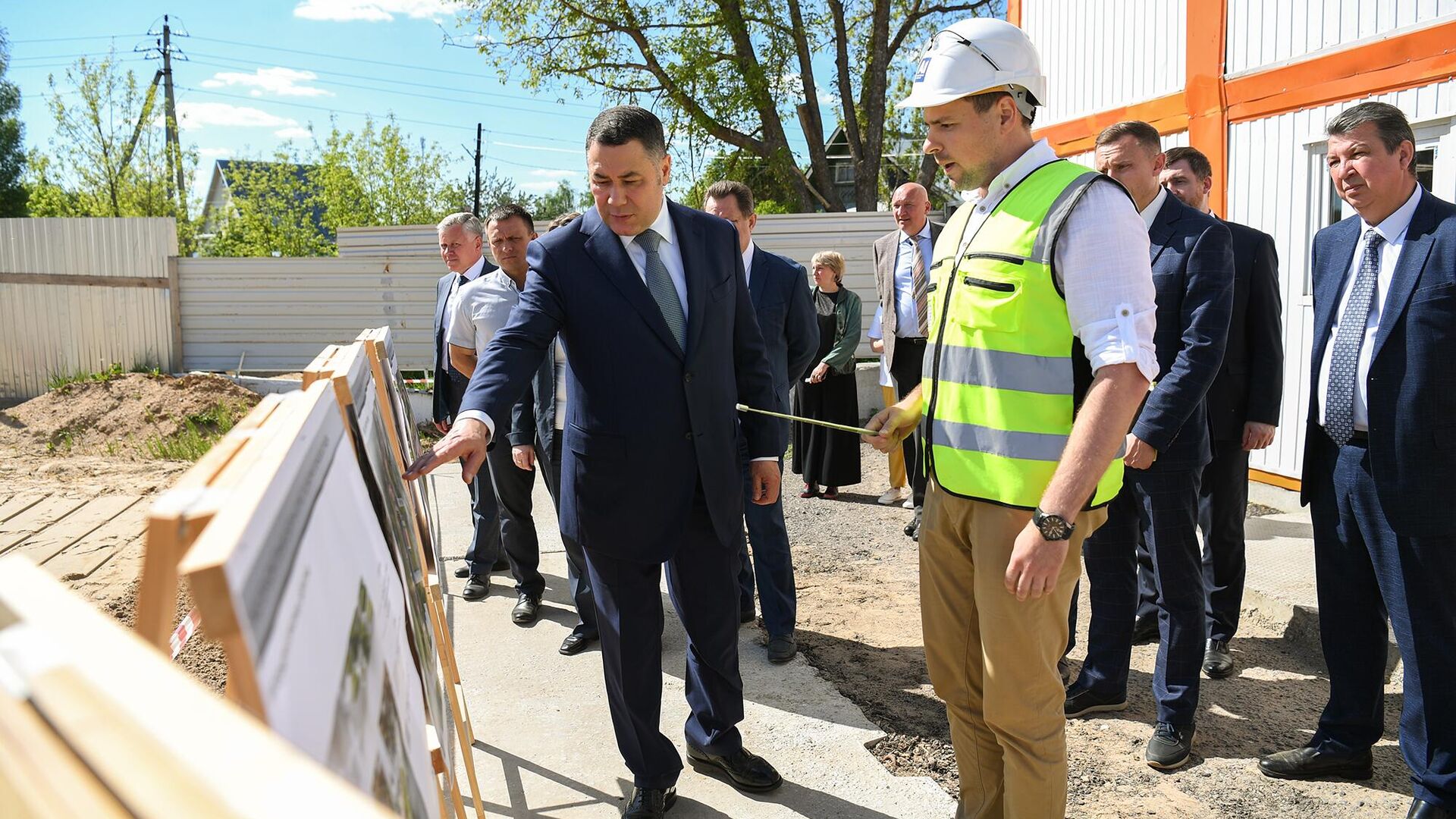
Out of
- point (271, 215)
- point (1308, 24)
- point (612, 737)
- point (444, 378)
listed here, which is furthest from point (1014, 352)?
point (271, 215)

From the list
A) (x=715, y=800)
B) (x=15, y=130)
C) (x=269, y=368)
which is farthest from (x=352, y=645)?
(x=15, y=130)

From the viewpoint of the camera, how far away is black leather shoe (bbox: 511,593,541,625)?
519 centimetres

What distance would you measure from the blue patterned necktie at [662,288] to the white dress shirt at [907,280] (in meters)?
3.82

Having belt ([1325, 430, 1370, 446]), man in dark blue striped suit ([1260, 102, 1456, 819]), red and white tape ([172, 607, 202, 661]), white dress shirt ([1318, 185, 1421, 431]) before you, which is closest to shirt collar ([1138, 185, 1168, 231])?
man in dark blue striped suit ([1260, 102, 1456, 819])

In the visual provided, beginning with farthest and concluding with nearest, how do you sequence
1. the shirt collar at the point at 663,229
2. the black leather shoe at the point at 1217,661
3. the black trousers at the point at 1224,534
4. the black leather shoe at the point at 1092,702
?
the black trousers at the point at 1224,534 < the black leather shoe at the point at 1217,661 < the black leather shoe at the point at 1092,702 < the shirt collar at the point at 663,229

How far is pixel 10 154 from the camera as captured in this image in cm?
3350

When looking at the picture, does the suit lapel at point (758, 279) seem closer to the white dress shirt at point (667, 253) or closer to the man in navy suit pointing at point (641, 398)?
the man in navy suit pointing at point (641, 398)

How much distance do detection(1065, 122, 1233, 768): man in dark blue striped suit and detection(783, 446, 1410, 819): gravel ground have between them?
0.50 feet

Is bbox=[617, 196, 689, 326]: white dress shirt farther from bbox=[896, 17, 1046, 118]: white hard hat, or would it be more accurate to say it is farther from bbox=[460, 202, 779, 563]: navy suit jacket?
bbox=[896, 17, 1046, 118]: white hard hat

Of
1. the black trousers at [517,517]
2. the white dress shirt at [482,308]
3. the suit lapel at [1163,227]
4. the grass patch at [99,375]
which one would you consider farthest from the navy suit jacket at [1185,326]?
the grass patch at [99,375]

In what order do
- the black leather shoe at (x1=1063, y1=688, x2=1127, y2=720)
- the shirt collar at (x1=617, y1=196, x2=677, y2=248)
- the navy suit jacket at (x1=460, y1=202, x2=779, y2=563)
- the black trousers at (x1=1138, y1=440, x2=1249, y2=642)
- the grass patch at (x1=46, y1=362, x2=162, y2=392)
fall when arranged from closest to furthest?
1. the navy suit jacket at (x1=460, y1=202, x2=779, y2=563)
2. the shirt collar at (x1=617, y1=196, x2=677, y2=248)
3. the black leather shoe at (x1=1063, y1=688, x2=1127, y2=720)
4. the black trousers at (x1=1138, y1=440, x2=1249, y2=642)
5. the grass patch at (x1=46, y1=362, x2=162, y2=392)

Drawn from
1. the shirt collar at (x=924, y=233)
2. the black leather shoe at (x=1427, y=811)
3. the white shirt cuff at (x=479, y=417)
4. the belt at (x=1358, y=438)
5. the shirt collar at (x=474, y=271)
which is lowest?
the black leather shoe at (x=1427, y=811)

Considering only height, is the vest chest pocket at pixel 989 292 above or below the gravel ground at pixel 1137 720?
above

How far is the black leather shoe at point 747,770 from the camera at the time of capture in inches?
133
